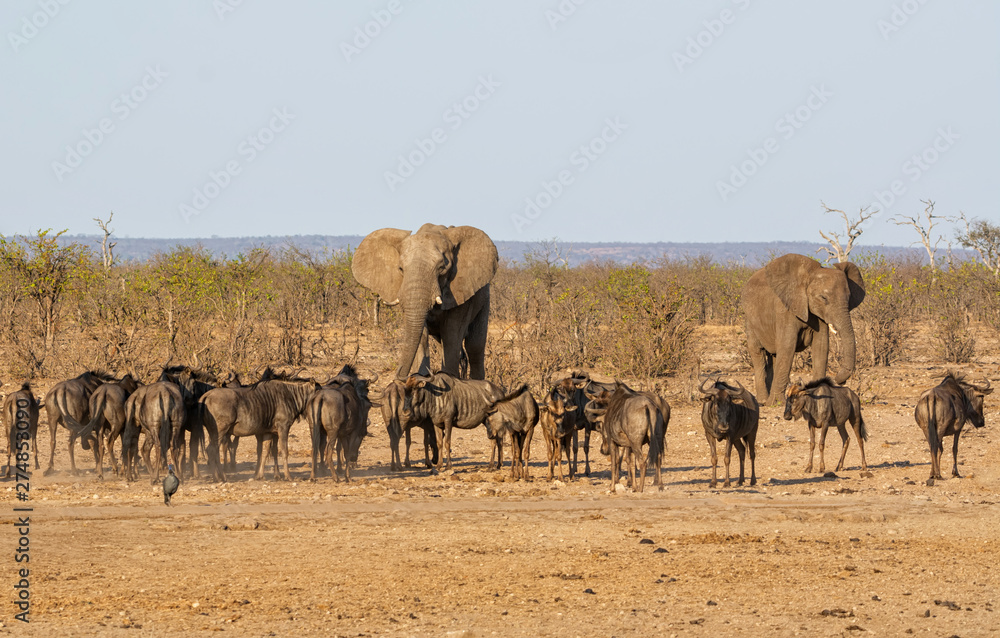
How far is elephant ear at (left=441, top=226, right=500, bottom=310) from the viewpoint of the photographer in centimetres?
1750

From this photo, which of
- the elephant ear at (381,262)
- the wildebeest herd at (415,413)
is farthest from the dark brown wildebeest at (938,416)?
the elephant ear at (381,262)

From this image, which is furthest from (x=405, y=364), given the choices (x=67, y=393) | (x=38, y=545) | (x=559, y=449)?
(x=38, y=545)

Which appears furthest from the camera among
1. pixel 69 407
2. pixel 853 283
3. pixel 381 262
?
pixel 853 283

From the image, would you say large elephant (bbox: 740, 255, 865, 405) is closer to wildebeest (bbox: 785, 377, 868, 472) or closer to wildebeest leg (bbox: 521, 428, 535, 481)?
wildebeest (bbox: 785, 377, 868, 472)

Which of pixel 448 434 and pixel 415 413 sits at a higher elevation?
pixel 415 413

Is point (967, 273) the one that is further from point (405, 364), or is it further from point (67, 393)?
point (67, 393)

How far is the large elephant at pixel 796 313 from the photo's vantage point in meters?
19.8

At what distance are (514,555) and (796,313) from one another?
11640mm

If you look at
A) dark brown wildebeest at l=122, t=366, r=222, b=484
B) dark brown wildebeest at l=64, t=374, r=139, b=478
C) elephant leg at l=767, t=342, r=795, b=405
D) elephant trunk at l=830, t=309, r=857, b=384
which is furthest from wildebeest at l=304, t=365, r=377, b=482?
elephant leg at l=767, t=342, r=795, b=405

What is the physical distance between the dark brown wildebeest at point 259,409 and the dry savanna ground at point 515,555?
65 cm

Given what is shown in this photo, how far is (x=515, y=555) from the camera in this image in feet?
32.5

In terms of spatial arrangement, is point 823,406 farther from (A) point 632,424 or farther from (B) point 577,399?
(A) point 632,424

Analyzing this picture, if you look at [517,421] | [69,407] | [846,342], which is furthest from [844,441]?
[69,407]

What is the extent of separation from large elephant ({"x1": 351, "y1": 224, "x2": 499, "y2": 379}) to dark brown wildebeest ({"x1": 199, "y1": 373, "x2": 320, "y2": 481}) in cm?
268
